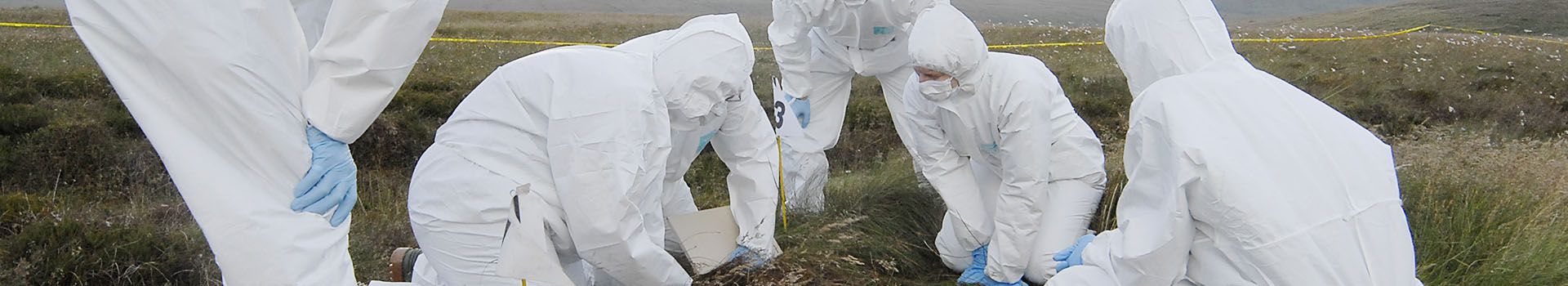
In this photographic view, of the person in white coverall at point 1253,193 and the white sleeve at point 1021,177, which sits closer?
the person in white coverall at point 1253,193

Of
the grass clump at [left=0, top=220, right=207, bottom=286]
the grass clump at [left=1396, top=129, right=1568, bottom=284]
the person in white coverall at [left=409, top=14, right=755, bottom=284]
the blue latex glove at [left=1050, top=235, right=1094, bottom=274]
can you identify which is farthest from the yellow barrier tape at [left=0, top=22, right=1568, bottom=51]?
the blue latex glove at [left=1050, top=235, right=1094, bottom=274]

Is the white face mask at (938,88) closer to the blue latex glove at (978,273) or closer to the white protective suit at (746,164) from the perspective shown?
the white protective suit at (746,164)

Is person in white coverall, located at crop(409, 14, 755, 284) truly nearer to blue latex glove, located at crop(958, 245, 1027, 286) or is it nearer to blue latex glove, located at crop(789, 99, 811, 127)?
blue latex glove, located at crop(958, 245, 1027, 286)

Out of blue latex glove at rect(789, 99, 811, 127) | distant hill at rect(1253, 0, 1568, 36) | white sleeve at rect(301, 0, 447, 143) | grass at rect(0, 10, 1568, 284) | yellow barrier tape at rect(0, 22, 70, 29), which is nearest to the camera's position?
white sleeve at rect(301, 0, 447, 143)

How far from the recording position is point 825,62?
20.7ft

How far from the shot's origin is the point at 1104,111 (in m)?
10.5

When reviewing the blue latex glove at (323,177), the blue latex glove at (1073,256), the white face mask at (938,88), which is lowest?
the white face mask at (938,88)

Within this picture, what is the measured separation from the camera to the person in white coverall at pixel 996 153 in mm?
4531

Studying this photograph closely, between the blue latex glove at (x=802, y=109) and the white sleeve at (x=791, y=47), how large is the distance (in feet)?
0.12

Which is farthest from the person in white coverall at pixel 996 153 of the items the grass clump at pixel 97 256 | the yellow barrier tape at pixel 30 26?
the yellow barrier tape at pixel 30 26

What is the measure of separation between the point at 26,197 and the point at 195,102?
12.9 ft

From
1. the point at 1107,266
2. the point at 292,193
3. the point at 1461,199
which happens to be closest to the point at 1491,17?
the point at 1461,199

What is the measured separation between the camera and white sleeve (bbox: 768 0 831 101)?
6285 mm

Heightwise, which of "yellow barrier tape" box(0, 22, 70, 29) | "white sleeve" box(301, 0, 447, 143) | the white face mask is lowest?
"yellow barrier tape" box(0, 22, 70, 29)
